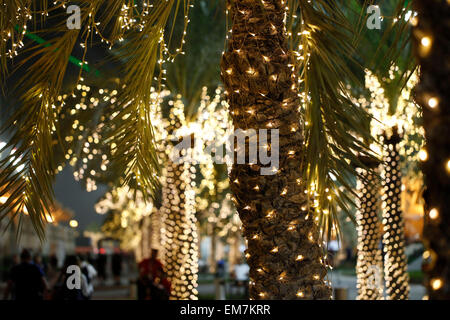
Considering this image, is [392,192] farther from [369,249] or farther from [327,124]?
[327,124]

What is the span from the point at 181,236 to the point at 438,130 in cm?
926

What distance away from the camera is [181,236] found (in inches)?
451

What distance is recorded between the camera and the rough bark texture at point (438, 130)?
255 cm

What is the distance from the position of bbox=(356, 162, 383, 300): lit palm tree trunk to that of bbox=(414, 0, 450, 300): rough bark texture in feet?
22.6

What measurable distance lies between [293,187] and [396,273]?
5.48 meters

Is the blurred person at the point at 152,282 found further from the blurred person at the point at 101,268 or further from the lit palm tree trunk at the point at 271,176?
the blurred person at the point at 101,268

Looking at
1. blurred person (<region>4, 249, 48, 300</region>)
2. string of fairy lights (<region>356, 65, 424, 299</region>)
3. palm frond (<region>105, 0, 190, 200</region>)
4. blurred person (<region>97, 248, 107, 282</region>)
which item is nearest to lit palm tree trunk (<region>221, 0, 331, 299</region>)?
palm frond (<region>105, 0, 190, 200</region>)

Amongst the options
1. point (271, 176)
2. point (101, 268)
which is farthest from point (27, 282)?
point (101, 268)

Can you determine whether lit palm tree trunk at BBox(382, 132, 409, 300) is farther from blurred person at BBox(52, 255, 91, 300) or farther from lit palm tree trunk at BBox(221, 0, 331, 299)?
blurred person at BBox(52, 255, 91, 300)

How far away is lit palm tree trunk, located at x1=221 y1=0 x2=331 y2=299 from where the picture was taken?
4.56m

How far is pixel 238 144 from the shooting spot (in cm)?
473

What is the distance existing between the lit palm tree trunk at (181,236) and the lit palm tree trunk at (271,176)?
676 cm
